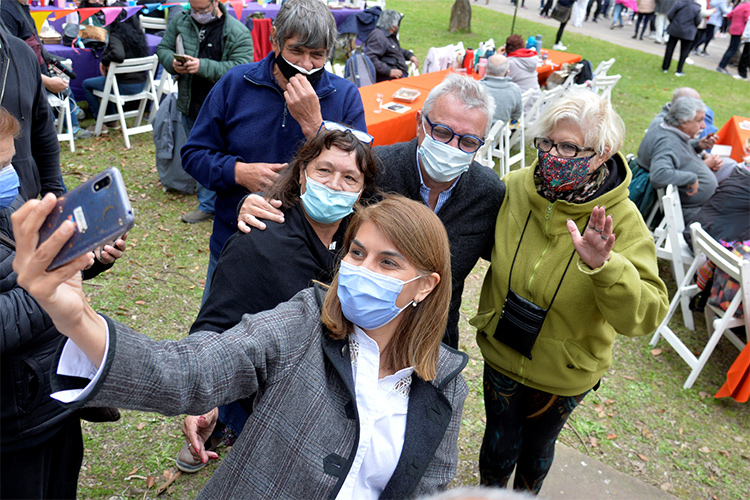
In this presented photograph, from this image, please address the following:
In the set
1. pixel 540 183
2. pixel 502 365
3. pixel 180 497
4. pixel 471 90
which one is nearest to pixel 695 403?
pixel 502 365

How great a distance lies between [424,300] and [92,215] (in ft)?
3.47

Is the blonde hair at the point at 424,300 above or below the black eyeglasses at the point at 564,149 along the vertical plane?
below

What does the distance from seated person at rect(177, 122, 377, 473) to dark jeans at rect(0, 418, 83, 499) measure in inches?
16.2

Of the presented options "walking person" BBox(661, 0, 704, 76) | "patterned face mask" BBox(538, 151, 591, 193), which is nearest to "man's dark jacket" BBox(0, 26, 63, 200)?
"patterned face mask" BBox(538, 151, 591, 193)

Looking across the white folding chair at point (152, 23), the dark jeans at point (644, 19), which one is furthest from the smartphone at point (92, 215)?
the dark jeans at point (644, 19)

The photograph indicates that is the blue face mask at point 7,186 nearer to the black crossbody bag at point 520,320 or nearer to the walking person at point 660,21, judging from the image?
the black crossbody bag at point 520,320

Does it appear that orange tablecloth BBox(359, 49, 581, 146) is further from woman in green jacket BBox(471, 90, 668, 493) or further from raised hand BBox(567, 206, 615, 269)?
raised hand BBox(567, 206, 615, 269)

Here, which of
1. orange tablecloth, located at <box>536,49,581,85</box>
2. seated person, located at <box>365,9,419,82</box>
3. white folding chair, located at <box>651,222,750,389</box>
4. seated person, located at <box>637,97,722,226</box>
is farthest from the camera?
orange tablecloth, located at <box>536,49,581,85</box>

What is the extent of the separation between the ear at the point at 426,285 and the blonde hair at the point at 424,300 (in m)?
0.02

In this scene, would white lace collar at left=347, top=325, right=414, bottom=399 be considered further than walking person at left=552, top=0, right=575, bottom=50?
No

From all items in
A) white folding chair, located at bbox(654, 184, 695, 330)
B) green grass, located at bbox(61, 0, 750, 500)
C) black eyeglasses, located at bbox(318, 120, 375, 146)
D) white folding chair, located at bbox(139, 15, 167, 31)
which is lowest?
green grass, located at bbox(61, 0, 750, 500)

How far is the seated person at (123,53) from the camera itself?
667cm

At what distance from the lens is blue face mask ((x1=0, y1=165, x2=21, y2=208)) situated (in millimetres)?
1768

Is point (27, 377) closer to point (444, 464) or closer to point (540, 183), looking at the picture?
point (444, 464)
